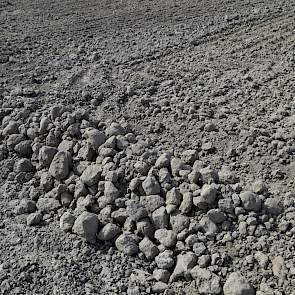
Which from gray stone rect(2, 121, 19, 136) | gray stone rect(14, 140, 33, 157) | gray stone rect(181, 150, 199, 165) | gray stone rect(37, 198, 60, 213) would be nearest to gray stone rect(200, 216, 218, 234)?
gray stone rect(181, 150, 199, 165)

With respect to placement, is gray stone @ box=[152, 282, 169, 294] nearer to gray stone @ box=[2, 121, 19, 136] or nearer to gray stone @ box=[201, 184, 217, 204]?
gray stone @ box=[201, 184, 217, 204]

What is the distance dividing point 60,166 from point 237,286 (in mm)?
1599

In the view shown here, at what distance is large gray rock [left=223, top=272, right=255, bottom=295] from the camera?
267 centimetres

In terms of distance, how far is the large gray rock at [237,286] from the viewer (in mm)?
A: 2674

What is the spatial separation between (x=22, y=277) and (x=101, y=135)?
50.0 inches

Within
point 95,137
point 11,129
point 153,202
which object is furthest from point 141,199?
point 11,129

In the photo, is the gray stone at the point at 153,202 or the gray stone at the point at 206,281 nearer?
the gray stone at the point at 206,281

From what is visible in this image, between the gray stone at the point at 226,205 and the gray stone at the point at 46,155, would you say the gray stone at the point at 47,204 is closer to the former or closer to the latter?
the gray stone at the point at 46,155

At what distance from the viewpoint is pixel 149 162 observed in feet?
11.5

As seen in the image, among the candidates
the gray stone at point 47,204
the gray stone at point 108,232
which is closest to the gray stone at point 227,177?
the gray stone at point 108,232

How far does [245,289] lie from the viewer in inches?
105

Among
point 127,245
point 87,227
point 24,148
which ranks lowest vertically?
point 127,245

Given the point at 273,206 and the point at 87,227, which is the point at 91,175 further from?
the point at 273,206

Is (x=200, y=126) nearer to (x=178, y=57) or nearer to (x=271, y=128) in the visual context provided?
(x=271, y=128)
